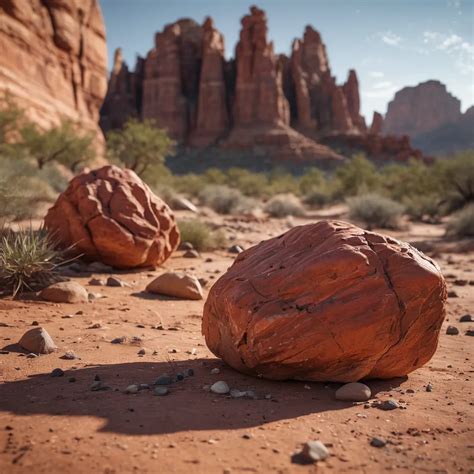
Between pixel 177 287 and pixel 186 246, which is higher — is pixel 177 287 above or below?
below

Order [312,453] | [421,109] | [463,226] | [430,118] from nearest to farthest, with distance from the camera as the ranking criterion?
[312,453] → [463,226] → [430,118] → [421,109]

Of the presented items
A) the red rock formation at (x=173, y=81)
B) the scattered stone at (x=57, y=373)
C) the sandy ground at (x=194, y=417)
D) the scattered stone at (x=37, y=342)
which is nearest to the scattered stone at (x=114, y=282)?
the sandy ground at (x=194, y=417)

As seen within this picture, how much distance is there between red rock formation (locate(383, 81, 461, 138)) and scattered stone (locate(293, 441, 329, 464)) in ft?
408

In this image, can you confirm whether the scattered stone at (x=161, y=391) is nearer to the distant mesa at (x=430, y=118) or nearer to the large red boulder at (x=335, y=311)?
the large red boulder at (x=335, y=311)

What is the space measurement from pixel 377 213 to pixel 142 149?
11367 millimetres

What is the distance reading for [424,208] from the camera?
2169cm

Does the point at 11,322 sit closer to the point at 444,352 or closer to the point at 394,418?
the point at 394,418

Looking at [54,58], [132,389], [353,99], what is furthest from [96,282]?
[353,99]

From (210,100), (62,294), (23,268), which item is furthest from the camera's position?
(210,100)

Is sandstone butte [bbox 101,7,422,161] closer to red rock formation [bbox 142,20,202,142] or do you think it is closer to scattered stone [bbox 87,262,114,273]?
red rock formation [bbox 142,20,202,142]

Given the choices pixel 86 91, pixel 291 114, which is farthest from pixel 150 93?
pixel 86 91

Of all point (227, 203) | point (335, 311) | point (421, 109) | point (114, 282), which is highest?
point (421, 109)

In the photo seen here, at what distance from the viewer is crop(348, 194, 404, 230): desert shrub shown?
17.6m

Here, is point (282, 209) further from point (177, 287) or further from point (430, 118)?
point (430, 118)
